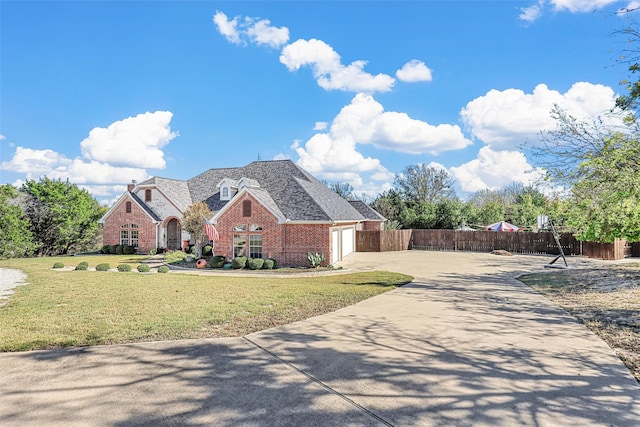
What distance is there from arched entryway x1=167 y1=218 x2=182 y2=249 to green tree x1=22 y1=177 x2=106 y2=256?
23.6 ft

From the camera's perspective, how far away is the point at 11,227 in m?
25.9

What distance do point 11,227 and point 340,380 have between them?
98.9 ft

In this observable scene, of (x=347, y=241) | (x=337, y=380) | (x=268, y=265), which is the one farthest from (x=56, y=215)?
(x=337, y=380)

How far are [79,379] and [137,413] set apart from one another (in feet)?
4.89

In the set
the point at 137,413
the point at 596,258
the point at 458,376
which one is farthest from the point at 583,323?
the point at 596,258

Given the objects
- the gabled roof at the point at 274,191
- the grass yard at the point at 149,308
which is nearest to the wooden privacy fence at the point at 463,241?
the gabled roof at the point at 274,191

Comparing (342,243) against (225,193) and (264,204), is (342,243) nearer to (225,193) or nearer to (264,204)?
(264,204)

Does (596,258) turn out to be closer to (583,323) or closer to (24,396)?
(583,323)

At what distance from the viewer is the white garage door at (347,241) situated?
1037 inches

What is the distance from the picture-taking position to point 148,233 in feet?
95.1

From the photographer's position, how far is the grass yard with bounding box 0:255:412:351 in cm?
717

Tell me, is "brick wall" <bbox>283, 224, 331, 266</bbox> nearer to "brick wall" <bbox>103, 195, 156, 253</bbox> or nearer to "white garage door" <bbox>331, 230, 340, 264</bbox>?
"white garage door" <bbox>331, 230, 340, 264</bbox>

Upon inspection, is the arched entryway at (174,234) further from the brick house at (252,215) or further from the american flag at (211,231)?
the american flag at (211,231)

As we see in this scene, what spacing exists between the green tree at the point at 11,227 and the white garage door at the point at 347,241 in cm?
2293
